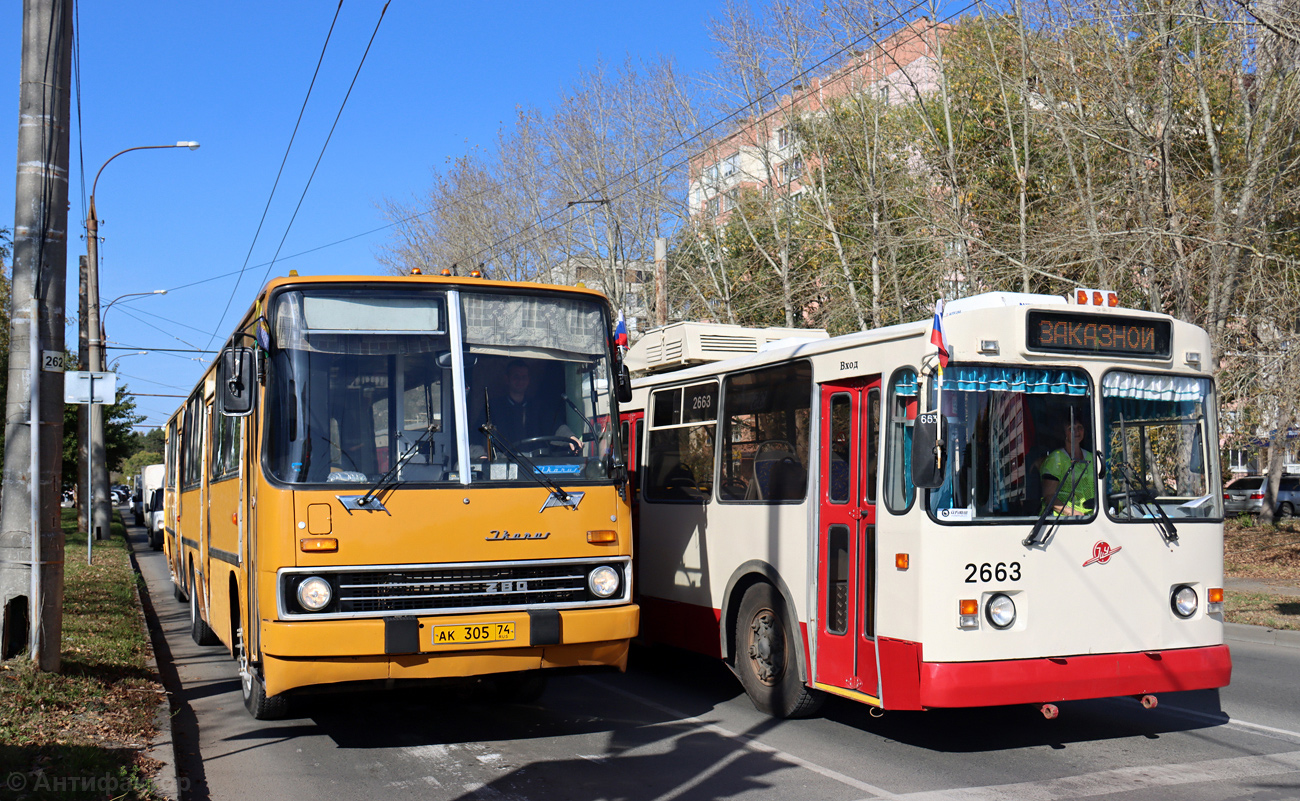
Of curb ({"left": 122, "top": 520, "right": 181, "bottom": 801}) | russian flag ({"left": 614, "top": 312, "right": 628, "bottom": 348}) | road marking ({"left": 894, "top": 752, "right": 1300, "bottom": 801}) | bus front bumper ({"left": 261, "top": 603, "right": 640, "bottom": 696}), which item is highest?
russian flag ({"left": 614, "top": 312, "right": 628, "bottom": 348})

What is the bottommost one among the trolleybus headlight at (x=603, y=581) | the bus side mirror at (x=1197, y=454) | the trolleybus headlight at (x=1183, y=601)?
the trolleybus headlight at (x=1183, y=601)

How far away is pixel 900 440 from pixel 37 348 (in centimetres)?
632

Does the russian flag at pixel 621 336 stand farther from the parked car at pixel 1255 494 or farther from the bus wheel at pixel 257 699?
the parked car at pixel 1255 494

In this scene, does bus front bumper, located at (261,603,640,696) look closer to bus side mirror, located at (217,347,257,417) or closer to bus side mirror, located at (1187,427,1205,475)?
bus side mirror, located at (217,347,257,417)

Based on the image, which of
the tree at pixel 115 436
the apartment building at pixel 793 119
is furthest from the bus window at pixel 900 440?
Answer: the tree at pixel 115 436

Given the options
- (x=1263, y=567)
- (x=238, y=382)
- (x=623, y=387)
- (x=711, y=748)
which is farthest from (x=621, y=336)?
(x=1263, y=567)

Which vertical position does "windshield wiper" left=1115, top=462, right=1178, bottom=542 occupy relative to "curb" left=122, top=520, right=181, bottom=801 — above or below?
above

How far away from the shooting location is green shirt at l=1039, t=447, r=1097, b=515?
23.1 feet

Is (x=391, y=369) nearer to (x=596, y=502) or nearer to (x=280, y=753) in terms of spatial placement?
(x=596, y=502)

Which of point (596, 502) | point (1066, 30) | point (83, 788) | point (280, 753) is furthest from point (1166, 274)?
point (83, 788)

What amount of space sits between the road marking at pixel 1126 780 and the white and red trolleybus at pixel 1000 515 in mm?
448

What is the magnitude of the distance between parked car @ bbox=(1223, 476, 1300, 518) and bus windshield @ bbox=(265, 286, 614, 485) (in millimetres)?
40093

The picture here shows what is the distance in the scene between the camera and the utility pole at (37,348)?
334 inches

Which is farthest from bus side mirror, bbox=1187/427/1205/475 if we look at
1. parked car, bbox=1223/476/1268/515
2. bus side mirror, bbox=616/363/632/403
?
parked car, bbox=1223/476/1268/515
